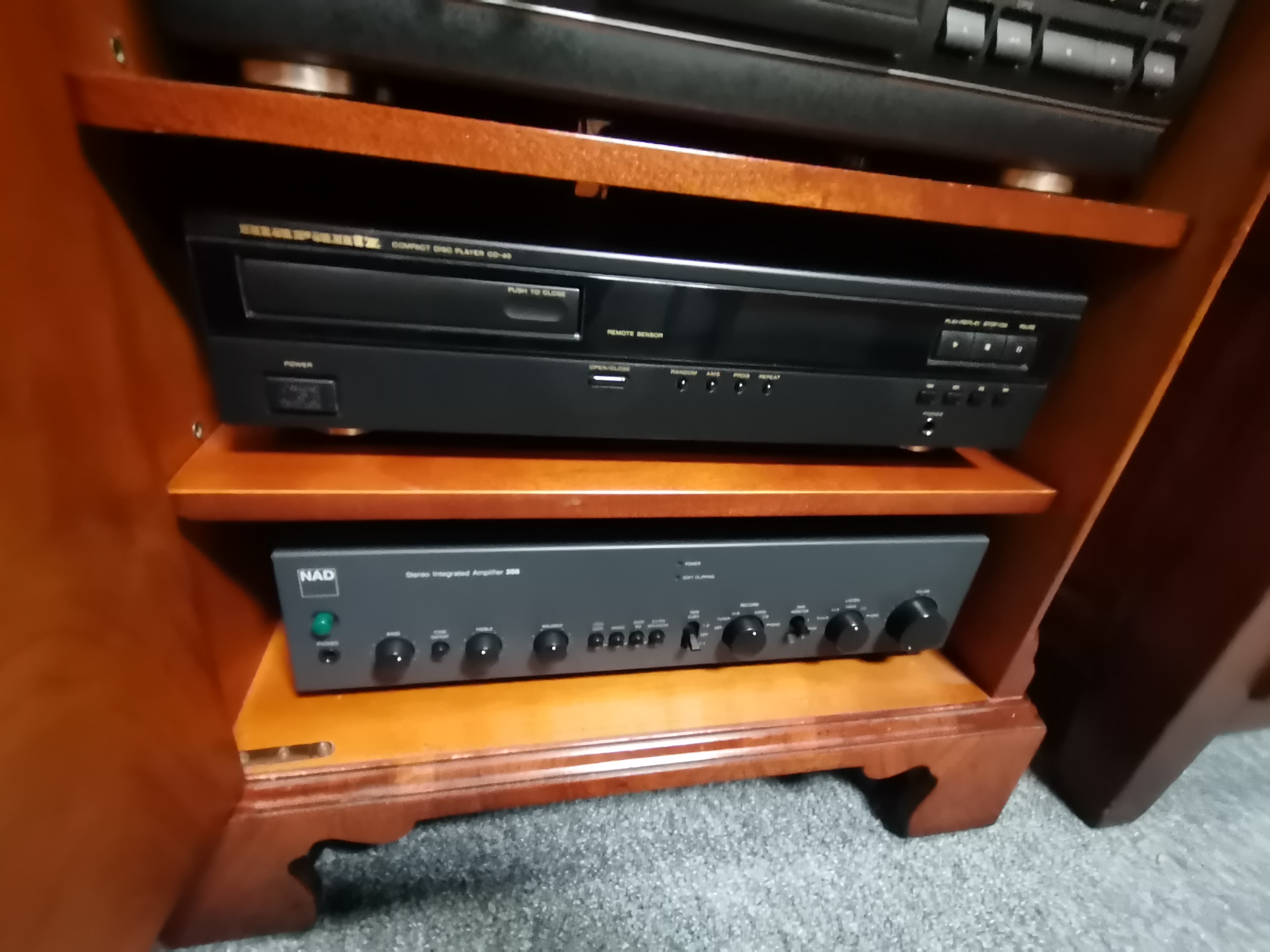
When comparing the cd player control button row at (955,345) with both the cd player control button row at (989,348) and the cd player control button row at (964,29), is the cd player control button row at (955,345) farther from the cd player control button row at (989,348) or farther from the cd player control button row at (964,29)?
the cd player control button row at (964,29)

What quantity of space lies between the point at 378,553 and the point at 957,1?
534 mm

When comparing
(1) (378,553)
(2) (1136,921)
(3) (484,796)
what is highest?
(1) (378,553)

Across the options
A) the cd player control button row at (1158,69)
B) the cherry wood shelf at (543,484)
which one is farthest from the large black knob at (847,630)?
the cd player control button row at (1158,69)

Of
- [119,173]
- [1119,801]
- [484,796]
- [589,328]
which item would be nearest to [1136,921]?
[1119,801]

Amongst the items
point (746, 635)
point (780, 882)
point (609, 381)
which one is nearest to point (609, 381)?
point (609, 381)

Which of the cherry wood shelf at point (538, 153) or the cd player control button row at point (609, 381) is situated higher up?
the cherry wood shelf at point (538, 153)

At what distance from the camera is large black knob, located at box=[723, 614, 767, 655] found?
580 millimetres

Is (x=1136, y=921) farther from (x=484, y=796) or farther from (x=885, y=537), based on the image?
(x=484, y=796)

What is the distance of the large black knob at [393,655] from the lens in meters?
0.52

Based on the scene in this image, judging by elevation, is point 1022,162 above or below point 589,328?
above

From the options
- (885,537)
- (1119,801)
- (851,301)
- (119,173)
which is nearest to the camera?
(119,173)

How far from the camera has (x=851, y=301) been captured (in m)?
0.48

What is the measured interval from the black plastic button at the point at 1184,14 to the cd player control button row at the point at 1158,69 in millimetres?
17

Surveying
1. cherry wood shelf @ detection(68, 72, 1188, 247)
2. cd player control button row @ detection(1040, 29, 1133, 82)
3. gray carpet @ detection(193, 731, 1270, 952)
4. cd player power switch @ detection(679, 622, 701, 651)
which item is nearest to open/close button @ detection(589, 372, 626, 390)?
cherry wood shelf @ detection(68, 72, 1188, 247)
